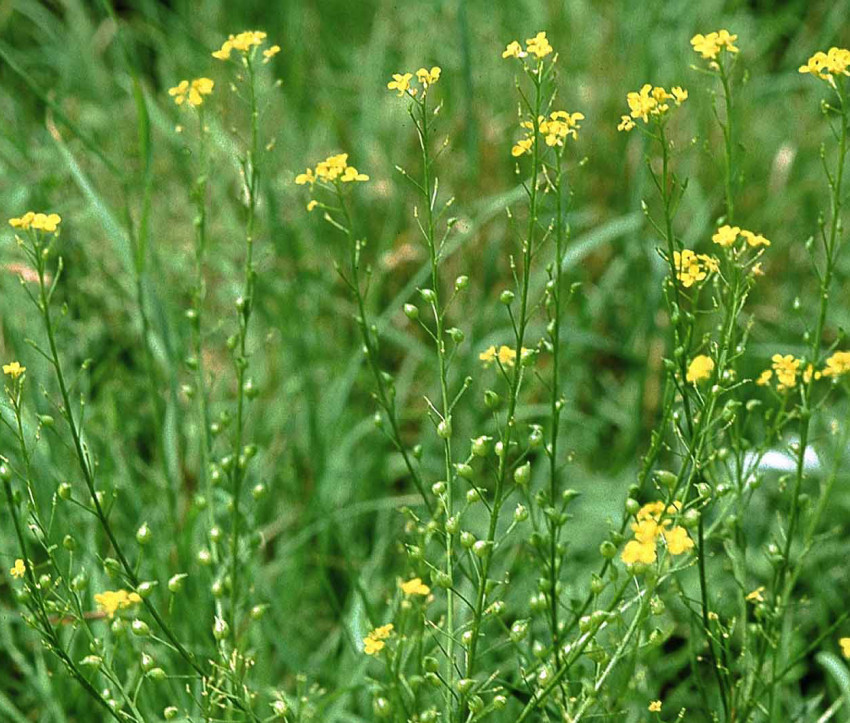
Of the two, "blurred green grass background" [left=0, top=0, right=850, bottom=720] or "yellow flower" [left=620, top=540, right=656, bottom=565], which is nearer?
"yellow flower" [left=620, top=540, right=656, bottom=565]

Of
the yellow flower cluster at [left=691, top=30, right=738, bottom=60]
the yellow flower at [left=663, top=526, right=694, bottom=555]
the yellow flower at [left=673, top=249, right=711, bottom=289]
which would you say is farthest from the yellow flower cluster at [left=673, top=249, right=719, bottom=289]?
the yellow flower at [left=663, top=526, right=694, bottom=555]

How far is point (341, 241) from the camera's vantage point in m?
3.55

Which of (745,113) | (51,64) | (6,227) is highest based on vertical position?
(745,113)

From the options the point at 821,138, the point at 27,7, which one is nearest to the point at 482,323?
the point at 821,138

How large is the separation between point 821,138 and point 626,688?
104 inches

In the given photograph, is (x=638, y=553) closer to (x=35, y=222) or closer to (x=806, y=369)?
(x=806, y=369)

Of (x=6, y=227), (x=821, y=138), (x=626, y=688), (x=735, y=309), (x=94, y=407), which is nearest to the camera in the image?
(x=735, y=309)

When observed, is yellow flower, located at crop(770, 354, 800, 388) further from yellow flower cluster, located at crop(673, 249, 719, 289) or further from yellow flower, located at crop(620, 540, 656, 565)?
yellow flower, located at crop(620, 540, 656, 565)

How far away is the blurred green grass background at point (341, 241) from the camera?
8.64 ft

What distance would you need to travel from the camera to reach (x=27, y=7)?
176 inches

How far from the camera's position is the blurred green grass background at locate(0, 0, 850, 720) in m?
2.63

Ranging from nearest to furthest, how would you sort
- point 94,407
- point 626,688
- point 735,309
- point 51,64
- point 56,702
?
point 735,309 → point 626,688 → point 56,702 → point 94,407 → point 51,64

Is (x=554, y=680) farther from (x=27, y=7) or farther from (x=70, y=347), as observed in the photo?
(x=27, y=7)

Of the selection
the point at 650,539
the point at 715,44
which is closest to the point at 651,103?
the point at 715,44
